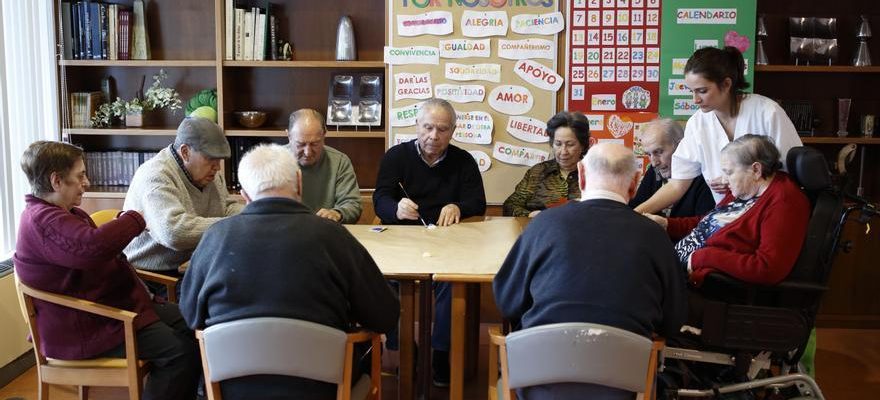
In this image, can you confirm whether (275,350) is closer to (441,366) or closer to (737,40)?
(441,366)

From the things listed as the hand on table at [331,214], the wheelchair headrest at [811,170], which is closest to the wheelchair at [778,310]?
the wheelchair headrest at [811,170]

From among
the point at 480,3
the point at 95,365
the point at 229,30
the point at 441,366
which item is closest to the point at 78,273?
the point at 95,365

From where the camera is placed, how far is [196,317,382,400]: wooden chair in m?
2.16

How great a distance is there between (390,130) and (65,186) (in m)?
2.20

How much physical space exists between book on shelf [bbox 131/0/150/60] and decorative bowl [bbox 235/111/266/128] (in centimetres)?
63

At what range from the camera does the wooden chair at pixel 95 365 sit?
271 cm

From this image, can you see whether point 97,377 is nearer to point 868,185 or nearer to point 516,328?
point 516,328

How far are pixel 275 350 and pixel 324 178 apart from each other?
1836 millimetres

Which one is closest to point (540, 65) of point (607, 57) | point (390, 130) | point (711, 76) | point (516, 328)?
point (607, 57)

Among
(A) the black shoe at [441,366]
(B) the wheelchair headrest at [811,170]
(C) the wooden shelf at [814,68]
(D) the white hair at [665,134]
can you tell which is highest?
(C) the wooden shelf at [814,68]

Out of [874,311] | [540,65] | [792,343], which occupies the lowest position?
[874,311]

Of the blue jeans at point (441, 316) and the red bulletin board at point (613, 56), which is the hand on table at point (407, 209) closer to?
the blue jeans at point (441, 316)

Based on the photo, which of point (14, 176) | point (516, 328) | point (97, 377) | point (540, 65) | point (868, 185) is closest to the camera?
point (516, 328)

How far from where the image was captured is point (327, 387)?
2342mm
